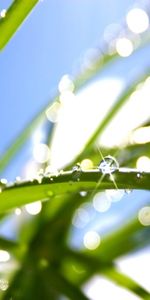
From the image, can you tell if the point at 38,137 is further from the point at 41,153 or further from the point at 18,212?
the point at 18,212

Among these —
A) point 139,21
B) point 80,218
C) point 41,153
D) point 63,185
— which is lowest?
point 63,185

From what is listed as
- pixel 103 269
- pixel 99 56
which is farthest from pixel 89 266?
pixel 99 56

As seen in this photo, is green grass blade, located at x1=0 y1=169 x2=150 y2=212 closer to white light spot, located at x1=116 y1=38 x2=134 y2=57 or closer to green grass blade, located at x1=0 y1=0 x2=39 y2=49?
green grass blade, located at x1=0 y1=0 x2=39 y2=49

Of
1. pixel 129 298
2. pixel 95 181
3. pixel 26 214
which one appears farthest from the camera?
pixel 26 214

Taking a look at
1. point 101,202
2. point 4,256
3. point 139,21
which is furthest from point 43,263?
point 139,21

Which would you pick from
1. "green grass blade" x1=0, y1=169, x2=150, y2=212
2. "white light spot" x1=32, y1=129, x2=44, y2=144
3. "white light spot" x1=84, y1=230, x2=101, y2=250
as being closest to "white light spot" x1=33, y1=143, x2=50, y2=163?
"white light spot" x1=32, y1=129, x2=44, y2=144

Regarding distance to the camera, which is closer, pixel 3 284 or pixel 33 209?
pixel 3 284

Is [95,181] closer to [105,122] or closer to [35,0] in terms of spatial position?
[35,0]
